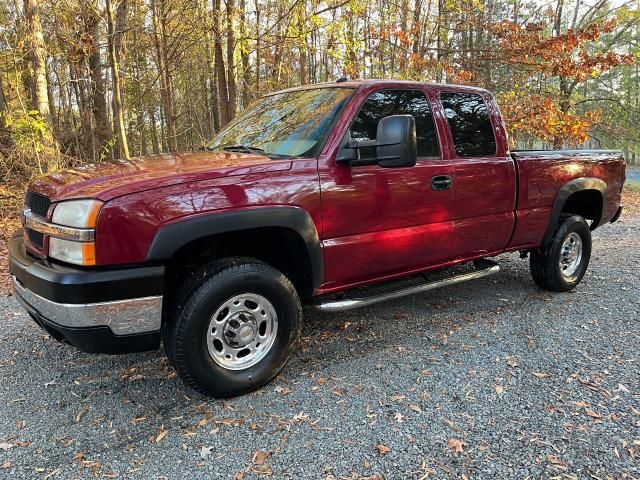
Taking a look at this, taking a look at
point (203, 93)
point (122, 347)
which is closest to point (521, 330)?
point (122, 347)

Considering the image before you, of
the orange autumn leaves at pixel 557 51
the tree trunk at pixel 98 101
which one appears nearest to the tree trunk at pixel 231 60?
the tree trunk at pixel 98 101

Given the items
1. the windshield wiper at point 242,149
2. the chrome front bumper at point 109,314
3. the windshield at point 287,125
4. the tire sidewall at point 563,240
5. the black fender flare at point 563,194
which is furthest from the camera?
the tire sidewall at point 563,240

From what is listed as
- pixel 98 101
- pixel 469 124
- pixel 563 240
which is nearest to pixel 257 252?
pixel 469 124

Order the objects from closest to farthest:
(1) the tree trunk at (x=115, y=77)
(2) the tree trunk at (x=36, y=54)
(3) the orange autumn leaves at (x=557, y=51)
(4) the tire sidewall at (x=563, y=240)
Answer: (4) the tire sidewall at (x=563, y=240) < (2) the tree trunk at (x=36, y=54) < (1) the tree trunk at (x=115, y=77) < (3) the orange autumn leaves at (x=557, y=51)

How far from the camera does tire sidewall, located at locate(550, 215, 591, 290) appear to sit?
4.87 meters

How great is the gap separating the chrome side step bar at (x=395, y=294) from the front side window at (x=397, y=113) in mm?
1023

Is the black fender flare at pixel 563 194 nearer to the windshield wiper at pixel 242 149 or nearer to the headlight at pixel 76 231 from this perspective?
the windshield wiper at pixel 242 149

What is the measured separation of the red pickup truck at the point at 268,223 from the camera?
2590 millimetres

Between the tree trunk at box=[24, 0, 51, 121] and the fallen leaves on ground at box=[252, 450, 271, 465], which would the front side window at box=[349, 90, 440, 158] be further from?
the tree trunk at box=[24, 0, 51, 121]

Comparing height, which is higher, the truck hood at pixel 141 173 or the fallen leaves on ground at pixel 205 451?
the truck hood at pixel 141 173

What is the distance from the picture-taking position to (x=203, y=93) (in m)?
24.4

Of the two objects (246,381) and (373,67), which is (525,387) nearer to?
(246,381)

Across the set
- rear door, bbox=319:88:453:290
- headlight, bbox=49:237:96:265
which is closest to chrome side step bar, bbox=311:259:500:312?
rear door, bbox=319:88:453:290

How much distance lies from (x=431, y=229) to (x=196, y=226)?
1.88m
